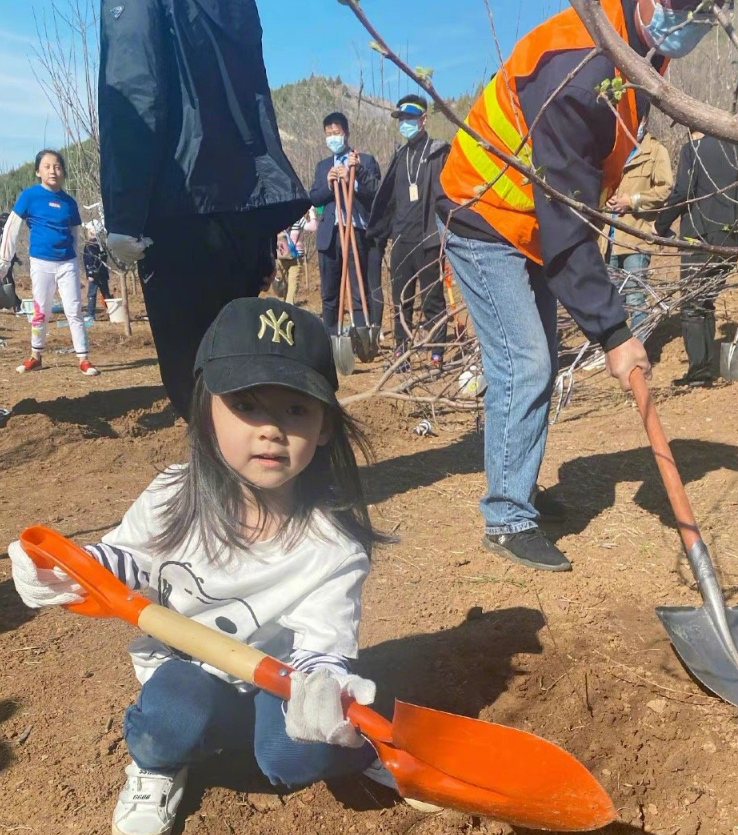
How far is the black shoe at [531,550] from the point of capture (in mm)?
2629

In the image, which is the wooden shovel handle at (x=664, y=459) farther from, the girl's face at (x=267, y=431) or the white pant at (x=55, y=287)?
the white pant at (x=55, y=287)

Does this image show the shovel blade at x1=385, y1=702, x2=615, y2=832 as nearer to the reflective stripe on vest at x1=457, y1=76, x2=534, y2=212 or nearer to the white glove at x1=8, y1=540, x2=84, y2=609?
the white glove at x1=8, y1=540, x2=84, y2=609

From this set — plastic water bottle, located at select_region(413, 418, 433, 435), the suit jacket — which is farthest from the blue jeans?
the suit jacket

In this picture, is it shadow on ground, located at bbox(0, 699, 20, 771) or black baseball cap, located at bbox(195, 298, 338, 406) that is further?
shadow on ground, located at bbox(0, 699, 20, 771)

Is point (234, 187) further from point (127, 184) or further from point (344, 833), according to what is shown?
point (344, 833)

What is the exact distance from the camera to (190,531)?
1.66 metres

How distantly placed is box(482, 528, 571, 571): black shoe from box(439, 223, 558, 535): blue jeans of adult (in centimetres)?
3

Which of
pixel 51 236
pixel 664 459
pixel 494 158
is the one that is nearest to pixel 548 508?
pixel 664 459

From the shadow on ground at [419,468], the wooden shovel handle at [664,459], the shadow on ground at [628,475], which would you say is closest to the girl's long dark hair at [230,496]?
the wooden shovel handle at [664,459]

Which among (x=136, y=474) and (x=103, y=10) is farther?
(x=136, y=474)

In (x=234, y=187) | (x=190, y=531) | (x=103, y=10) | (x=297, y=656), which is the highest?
(x=103, y=10)

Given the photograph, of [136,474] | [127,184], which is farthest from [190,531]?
[136,474]

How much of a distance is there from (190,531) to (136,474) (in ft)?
7.85

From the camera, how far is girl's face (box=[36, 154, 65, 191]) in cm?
645
